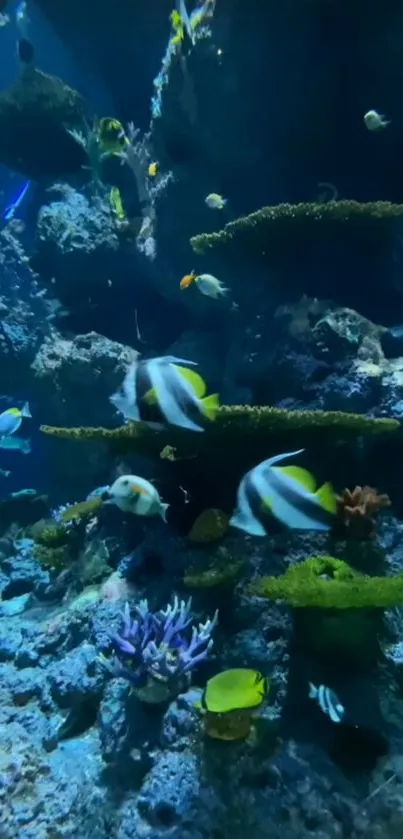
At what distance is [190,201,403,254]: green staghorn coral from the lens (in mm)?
5199

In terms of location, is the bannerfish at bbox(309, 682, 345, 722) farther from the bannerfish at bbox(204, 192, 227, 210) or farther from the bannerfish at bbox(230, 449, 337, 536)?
the bannerfish at bbox(204, 192, 227, 210)

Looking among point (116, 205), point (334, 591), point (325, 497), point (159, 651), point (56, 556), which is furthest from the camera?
point (116, 205)

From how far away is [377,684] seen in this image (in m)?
3.05

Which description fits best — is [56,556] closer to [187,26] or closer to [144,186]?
[187,26]

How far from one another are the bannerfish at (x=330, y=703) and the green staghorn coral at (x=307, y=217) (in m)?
3.96

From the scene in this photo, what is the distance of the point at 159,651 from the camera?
3209 mm

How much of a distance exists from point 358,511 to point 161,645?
1389 mm

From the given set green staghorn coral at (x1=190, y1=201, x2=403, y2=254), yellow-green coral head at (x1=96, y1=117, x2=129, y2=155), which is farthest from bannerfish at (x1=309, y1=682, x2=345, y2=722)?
yellow-green coral head at (x1=96, y1=117, x2=129, y2=155)

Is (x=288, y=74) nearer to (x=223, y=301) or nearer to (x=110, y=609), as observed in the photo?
(x=223, y=301)

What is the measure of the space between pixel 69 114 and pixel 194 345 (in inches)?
191

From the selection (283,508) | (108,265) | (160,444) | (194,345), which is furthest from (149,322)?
(283,508)

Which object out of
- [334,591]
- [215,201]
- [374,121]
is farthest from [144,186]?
[334,591]

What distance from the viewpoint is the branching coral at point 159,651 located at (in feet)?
10.5

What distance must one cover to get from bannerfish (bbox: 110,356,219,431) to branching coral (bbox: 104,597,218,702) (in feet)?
4.05
